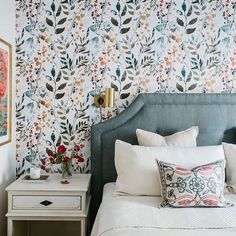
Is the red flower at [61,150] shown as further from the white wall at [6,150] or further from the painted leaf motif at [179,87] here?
the painted leaf motif at [179,87]

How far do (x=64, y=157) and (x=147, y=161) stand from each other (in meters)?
0.82

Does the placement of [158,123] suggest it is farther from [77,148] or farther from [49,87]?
[49,87]

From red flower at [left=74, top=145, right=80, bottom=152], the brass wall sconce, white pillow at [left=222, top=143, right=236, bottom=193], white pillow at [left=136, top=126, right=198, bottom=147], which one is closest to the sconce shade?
the brass wall sconce

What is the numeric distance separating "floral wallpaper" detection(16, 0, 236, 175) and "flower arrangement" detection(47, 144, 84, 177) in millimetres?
54

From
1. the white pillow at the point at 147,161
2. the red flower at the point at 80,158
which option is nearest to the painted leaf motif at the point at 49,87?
the red flower at the point at 80,158

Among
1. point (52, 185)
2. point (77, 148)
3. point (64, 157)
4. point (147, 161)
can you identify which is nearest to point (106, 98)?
point (77, 148)

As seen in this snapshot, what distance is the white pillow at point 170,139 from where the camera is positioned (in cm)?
289

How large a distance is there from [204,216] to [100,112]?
1459 mm

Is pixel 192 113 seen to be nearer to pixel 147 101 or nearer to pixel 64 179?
pixel 147 101

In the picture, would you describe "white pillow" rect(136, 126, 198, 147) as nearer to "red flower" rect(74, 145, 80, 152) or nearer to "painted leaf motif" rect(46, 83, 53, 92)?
"red flower" rect(74, 145, 80, 152)

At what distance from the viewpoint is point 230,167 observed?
9.24 feet

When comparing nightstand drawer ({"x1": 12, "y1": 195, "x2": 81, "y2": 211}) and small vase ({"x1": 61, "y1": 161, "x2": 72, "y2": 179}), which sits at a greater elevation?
small vase ({"x1": 61, "y1": 161, "x2": 72, "y2": 179})

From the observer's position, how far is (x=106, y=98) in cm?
307

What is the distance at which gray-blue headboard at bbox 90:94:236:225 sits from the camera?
10.1 feet
